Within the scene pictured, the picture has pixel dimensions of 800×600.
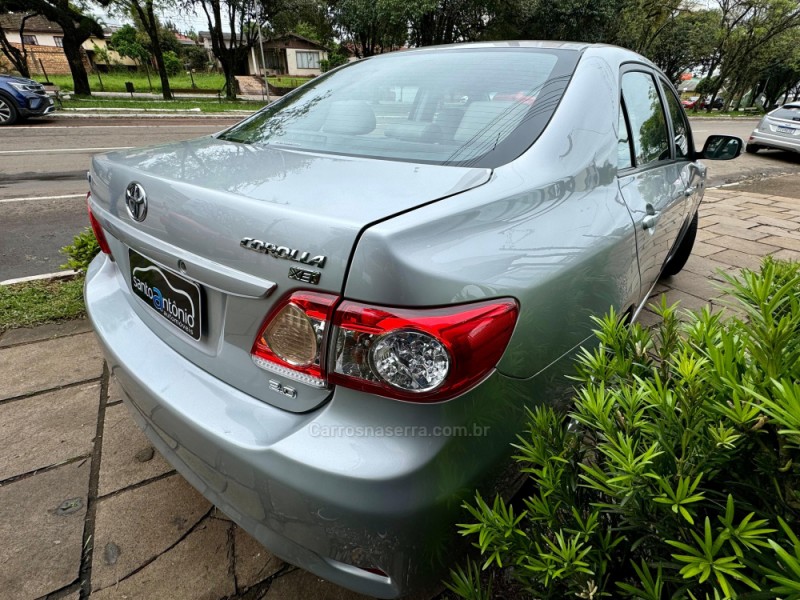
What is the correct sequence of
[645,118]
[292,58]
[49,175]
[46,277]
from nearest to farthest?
[645,118] → [46,277] → [49,175] → [292,58]

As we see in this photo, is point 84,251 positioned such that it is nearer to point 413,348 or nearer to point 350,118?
point 350,118

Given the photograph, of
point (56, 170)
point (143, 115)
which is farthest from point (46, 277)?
point (143, 115)

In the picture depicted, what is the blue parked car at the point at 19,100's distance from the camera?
37.0 feet

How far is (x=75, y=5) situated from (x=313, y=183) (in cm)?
2994

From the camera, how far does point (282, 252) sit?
1077 millimetres

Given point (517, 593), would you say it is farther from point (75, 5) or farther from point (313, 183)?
point (75, 5)

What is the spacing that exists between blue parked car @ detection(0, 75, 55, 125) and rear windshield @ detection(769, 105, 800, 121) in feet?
58.7

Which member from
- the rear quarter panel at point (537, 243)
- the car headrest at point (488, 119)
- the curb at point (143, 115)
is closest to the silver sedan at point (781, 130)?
the rear quarter panel at point (537, 243)

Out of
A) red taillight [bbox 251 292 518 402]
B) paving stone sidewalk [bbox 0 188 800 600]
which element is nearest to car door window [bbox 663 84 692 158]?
paving stone sidewalk [bbox 0 188 800 600]

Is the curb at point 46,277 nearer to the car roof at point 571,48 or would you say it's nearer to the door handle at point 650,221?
the car roof at point 571,48

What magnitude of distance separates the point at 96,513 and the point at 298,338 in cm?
133

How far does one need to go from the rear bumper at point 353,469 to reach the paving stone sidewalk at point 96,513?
1.44 ft

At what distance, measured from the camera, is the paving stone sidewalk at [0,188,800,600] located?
1556 mm

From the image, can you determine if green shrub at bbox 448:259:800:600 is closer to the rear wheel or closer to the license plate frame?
the license plate frame
